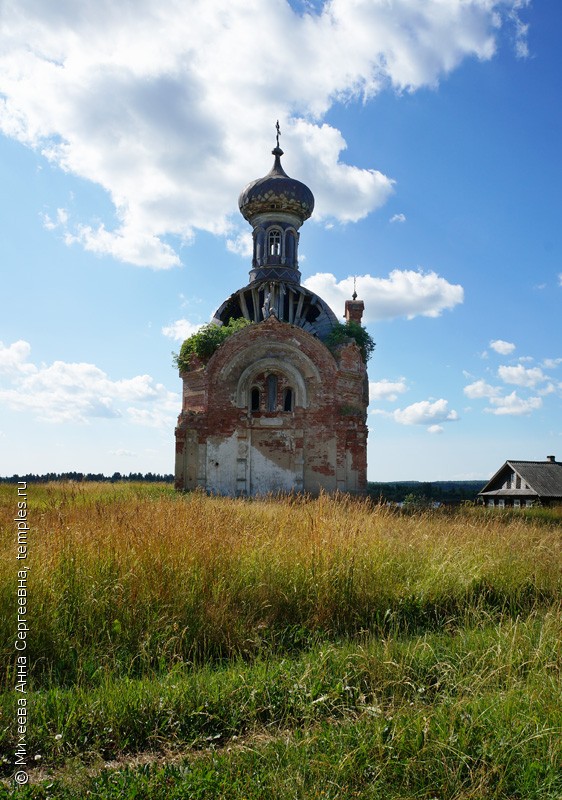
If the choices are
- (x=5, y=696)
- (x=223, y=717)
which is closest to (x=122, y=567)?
(x=5, y=696)

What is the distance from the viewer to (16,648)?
4309 mm

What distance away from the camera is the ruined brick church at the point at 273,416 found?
19250mm

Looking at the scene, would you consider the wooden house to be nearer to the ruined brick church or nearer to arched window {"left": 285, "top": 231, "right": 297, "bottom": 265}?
the ruined brick church

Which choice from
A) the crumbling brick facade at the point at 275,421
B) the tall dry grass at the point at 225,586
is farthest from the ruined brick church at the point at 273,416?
the tall dry grass at the point at 225,586

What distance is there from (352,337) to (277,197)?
7685mm

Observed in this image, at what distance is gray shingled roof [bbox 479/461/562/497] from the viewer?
29.7 meters

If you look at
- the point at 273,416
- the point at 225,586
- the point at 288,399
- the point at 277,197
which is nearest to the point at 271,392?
the point at 288,399

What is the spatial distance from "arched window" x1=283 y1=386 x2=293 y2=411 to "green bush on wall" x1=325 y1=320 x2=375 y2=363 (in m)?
2.14

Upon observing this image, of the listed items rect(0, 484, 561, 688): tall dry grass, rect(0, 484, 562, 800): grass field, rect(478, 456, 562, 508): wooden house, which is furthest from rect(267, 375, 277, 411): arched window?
rect(478, 456, 562, 508): wooden house

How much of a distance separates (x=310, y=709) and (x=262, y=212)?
2349 cm

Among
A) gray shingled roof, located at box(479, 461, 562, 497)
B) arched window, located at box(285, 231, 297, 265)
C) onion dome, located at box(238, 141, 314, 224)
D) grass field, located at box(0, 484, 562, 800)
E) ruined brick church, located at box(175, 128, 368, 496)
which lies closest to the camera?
grass field, located at box(0, 484, 562, 800)

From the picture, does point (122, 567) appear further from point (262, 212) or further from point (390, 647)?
point (262, 212)

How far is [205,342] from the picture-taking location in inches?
803

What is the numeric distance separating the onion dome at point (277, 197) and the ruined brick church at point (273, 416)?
700cm
